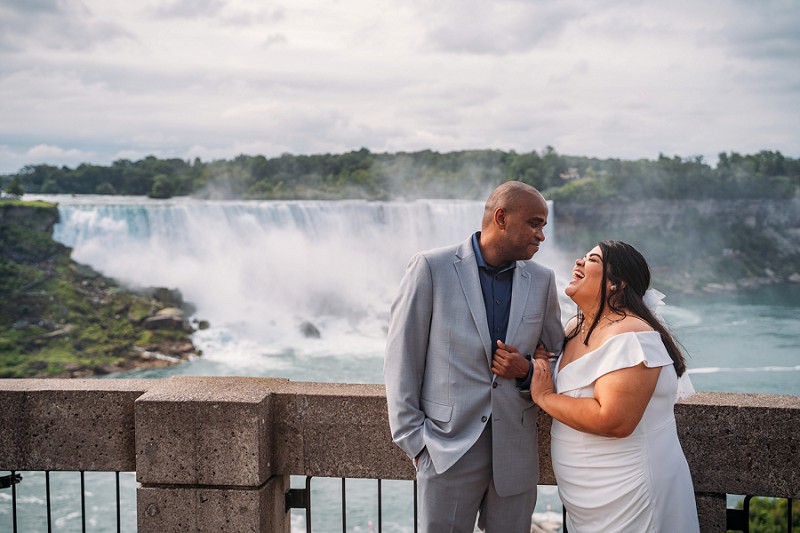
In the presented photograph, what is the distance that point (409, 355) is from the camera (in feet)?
8.86

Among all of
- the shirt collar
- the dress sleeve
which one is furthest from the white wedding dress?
the shirt collar

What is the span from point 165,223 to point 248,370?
1017cm

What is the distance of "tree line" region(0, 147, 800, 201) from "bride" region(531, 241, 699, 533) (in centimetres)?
4839

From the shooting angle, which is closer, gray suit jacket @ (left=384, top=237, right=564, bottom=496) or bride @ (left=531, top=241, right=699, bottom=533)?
bride @ (left=531, top=241, right=699, bottom=533)

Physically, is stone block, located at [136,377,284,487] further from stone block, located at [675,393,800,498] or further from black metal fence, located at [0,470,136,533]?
black metal fence, located at [0,470,136,533]

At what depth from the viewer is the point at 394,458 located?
10.6 feet

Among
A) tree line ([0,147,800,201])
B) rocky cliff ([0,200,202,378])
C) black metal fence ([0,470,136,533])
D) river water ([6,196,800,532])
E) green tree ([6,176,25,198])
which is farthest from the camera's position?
tree line ([0,147,800,201])

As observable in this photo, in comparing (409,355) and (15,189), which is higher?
(15,189)

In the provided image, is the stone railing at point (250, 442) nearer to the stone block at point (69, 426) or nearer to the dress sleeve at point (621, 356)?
the stone block at point (69, 426)

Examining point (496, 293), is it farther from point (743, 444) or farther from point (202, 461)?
point (202, 461)

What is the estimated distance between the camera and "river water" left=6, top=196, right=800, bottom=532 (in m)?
30.4

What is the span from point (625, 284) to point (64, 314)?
3322 cm

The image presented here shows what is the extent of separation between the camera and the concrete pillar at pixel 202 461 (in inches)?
123

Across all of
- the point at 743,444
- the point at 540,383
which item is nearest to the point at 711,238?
the point at 743,444
